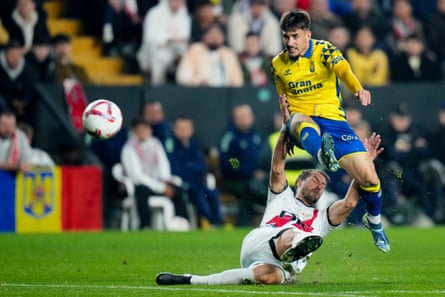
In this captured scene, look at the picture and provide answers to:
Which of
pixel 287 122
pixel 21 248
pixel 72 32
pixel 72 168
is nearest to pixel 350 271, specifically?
pixel 287 122

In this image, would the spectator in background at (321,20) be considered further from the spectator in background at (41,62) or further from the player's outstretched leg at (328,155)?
the player's outstretched leg at (328,155)

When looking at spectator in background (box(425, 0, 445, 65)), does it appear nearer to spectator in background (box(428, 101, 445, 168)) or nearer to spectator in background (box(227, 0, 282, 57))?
spectator in background (box(428, 101, 445, 168))

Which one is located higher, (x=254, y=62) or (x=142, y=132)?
(x=254, y=62)

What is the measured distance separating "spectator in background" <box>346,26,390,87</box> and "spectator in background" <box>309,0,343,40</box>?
51 centimetres

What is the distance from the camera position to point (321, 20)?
76.7 ft

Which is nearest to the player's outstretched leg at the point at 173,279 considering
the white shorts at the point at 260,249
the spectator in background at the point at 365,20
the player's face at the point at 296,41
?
the white shorts at the point at 260,249

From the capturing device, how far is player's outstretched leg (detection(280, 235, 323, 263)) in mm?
10625

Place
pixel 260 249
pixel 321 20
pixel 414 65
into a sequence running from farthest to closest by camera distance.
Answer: pixel 414 65
pixel 321 20
pixel 260 249

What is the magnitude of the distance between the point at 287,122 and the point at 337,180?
8.97 meters

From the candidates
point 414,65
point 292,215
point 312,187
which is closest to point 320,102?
point 312,187

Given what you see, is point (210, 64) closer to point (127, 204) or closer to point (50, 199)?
point (127, 204)

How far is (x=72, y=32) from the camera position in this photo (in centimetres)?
2322

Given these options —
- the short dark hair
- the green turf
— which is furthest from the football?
the short dark hair

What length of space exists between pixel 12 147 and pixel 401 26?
860 cm
